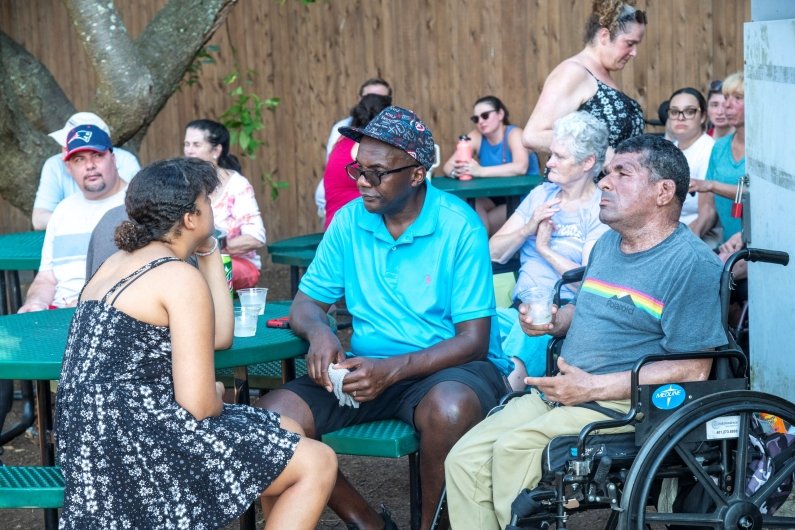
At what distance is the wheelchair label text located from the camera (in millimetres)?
3291

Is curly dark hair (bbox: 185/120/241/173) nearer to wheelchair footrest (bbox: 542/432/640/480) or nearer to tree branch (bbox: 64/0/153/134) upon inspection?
tree branch (bbox: 64/0/153/134)

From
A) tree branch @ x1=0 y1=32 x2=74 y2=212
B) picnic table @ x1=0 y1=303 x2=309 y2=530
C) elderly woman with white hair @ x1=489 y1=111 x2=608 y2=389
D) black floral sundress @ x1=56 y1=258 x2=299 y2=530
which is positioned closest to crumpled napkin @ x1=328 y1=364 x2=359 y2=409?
picnic table @ x1=0 y1=303 x2=309 y2=530

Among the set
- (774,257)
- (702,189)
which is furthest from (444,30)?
(774,257)

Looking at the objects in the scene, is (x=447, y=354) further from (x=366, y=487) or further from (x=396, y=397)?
(x=366, y=487)

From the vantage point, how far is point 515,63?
8797mm

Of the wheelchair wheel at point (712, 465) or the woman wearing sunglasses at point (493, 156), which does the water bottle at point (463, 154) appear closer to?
the woman wearing sunglasses at point (493, 156)

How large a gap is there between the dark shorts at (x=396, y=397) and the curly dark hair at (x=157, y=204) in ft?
Result: 2.80

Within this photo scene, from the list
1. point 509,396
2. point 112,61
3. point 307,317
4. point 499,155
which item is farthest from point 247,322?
point 499,155

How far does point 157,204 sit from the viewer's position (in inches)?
130

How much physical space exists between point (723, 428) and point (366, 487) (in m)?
2.05

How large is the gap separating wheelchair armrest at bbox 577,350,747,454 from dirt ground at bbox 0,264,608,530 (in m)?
1.23

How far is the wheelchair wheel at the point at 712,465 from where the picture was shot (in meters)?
3.17

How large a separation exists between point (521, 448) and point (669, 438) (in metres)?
0.43

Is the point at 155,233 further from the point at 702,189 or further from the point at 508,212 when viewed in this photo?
the point at 508,212
